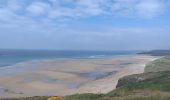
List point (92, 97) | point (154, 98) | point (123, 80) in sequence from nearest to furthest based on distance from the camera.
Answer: point (154, 98), point (92, 97), point (123, 80)

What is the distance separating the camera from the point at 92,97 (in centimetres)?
2186

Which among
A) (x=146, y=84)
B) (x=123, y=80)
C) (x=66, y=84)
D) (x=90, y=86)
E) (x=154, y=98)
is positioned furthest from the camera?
(x=66, y=84)

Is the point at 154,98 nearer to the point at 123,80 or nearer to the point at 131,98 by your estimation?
the point at 131,98

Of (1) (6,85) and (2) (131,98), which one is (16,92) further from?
(2) (131,98)

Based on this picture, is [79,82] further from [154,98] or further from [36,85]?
[154,98]

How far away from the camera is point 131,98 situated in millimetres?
17453

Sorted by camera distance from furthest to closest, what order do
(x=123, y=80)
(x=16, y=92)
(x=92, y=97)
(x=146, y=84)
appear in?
(x=16, y=92) → (x=123, y=80) → (x=146, y=84) → (x=92, y=97)

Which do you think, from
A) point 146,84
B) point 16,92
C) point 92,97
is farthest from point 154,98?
point 16,92

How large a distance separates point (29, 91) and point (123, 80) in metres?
12.5

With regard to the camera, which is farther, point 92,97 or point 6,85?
point 6,85

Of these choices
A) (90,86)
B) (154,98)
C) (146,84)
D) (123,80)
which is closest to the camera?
(154,98)

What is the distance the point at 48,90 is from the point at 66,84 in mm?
6831

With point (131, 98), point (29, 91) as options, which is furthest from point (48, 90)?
point (131, 98)

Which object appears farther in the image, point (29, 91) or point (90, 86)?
point (90, 86)
